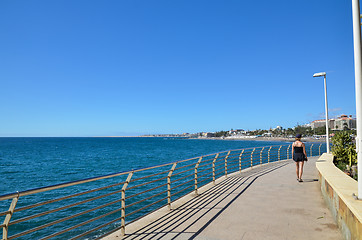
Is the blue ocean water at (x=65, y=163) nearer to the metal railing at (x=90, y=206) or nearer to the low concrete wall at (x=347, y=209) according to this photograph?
the metal railing at (x=90, y=206)

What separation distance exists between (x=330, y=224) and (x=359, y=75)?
9.26 ft

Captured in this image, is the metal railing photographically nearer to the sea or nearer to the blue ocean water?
the sea

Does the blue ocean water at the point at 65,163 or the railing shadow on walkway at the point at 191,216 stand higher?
the railing shadow on walkway at the point at 191,216

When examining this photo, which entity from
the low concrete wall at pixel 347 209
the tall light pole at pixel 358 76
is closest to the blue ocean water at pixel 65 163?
the low concrete wall at pixel 347 209

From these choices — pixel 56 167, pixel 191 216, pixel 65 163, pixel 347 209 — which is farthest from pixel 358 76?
pixel 65 163

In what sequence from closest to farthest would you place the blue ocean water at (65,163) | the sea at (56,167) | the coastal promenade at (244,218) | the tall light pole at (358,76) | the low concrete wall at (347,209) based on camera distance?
the low concrete wall at (347,209)
the tall light pole at (358,76)
the coastal promenade at (244,218)
the sea at (56,167)
the blue ocean water at (65,163)

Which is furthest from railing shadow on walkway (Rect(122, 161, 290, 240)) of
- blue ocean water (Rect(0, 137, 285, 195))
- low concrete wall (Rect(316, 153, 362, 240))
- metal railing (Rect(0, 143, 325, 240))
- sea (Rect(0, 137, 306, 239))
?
blue ocean water (Rect(0, 137, 285, 195))

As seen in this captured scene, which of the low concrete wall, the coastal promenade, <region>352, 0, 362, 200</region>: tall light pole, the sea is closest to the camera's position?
the low concrete wall

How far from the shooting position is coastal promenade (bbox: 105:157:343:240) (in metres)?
4.13

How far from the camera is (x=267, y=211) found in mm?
5430

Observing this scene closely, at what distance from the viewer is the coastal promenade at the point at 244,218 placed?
413 cm

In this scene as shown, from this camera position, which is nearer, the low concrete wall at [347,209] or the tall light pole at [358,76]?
the low concrete wall at [347,209]

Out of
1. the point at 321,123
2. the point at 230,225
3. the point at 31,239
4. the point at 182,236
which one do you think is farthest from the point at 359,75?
the point at 321,123

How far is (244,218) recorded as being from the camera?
4.95 metres
